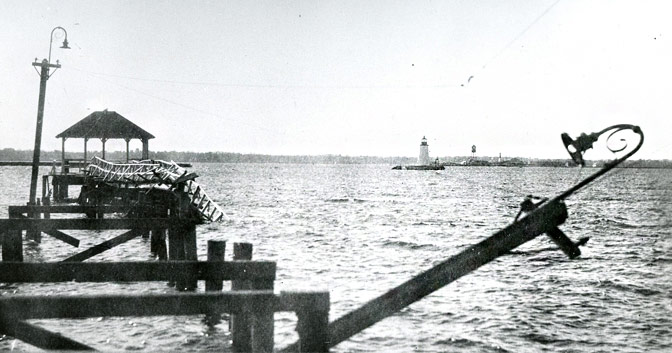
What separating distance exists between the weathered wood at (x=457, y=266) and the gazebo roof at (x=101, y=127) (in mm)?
36949

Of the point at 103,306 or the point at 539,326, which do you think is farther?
the point at 539,326

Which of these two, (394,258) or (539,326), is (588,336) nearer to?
(539,326)

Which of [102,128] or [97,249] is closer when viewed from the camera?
[97,249]

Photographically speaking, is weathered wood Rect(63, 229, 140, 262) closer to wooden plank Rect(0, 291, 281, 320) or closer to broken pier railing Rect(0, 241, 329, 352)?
broken pier railing Rect(0, 241, 329, 352)

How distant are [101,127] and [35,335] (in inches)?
1471

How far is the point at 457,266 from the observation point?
518cm

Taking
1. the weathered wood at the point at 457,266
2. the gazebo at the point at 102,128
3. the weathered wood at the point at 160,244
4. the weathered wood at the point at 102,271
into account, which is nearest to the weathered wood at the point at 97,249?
the weathered wood at the point at 160,244

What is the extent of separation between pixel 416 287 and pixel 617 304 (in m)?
11.9

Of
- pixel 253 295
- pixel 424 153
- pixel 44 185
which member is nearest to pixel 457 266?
pixel 253 295

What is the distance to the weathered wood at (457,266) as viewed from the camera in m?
5.04

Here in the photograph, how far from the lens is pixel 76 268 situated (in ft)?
16.0

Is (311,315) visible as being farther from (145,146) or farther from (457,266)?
(145,146)

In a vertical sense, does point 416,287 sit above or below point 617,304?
above

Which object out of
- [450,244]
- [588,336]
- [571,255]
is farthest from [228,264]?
[450,244]
